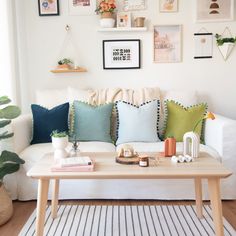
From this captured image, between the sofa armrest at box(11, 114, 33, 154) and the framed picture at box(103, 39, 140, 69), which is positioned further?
the framed picture at box(103, 39, 140, 69)

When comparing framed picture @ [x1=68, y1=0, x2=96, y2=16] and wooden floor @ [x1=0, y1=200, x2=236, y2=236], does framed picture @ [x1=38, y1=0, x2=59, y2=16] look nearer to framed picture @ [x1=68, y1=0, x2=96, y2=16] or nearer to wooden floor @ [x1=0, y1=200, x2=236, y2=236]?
framed picture @ [x1=68, y1=0, x2=96, y2=16]

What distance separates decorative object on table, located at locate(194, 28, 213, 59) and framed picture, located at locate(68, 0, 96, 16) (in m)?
1.10

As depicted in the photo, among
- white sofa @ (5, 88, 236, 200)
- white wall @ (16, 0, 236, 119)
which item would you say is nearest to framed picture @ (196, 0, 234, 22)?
white wall @ (16, 0, 236, 119)

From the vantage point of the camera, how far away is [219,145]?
242 cm

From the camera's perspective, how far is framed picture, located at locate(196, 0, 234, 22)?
309cm

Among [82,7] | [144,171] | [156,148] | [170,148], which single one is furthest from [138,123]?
[82,7]

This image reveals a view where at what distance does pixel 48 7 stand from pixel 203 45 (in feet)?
5.40

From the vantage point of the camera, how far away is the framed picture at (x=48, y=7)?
315 cm

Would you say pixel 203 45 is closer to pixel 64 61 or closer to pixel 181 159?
pixel 64 61

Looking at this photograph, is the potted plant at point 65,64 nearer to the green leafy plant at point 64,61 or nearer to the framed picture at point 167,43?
the green leafy plant at point 64,61

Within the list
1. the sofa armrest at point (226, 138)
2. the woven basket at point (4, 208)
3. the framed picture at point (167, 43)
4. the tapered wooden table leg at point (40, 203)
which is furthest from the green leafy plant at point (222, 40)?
the woven basket at point (4, 208)

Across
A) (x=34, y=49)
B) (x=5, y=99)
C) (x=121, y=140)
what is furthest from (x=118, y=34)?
(x=5, y=99)

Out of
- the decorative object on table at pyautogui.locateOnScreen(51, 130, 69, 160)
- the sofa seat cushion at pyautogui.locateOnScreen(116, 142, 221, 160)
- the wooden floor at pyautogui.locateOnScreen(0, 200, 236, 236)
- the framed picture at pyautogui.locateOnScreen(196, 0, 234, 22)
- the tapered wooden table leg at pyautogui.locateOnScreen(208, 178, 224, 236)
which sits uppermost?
the framed picture at pyautogui.locateOnScreen(196, 0, 234, 22)

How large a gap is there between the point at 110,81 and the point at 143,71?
0.36 metres
